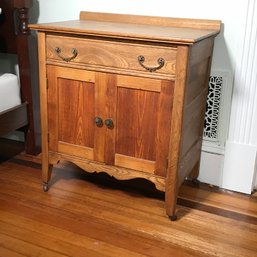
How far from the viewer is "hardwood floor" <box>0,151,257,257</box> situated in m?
1.50

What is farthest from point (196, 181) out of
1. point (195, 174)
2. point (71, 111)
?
point (71, 111)

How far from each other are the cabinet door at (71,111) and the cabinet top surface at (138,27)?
18 centimetres

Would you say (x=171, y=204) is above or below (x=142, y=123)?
below

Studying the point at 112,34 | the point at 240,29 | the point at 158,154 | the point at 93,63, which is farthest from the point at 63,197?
the point at 240,29

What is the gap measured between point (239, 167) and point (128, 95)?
28.3 inches

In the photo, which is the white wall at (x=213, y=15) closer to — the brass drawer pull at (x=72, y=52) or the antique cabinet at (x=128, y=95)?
the antique cabinet at (x=128, y=95)

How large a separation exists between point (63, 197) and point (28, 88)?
67cm

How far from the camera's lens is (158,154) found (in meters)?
1.61

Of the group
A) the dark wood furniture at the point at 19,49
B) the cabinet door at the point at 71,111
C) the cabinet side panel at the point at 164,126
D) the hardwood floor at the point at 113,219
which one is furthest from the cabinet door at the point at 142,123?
the dark wood furniture at the point at 19,49

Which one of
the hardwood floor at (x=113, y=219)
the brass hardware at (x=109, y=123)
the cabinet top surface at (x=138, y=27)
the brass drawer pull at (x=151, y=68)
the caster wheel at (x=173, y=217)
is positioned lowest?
the hardwood floor at (x=113, y=219)

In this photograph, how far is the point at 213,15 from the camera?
1.75m

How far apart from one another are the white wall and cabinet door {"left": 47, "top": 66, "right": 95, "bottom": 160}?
50 centimetres

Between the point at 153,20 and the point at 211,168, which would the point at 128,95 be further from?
the point at 211,168

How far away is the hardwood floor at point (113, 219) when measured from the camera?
1.50m
